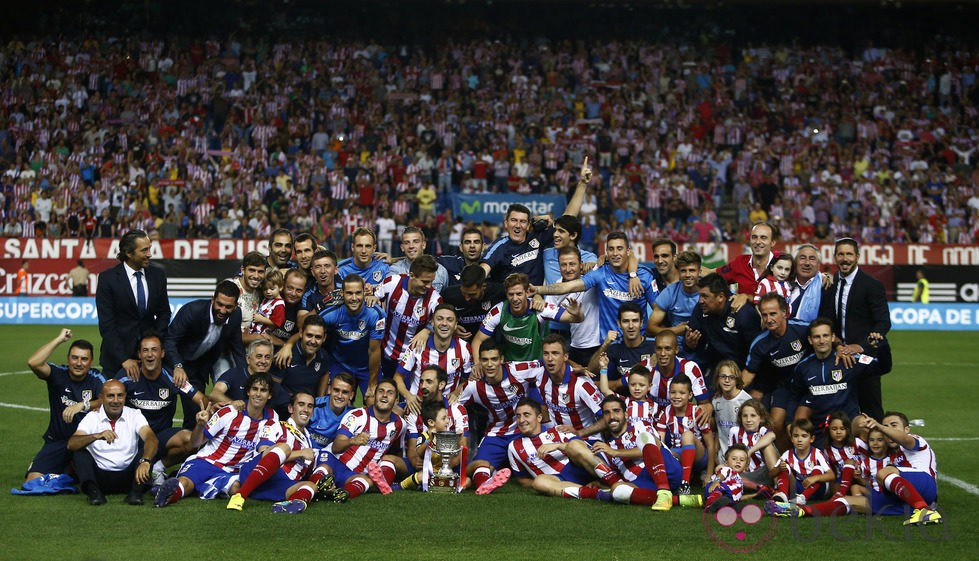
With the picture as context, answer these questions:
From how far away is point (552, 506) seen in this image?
27.1ft

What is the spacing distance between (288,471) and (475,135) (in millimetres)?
23008

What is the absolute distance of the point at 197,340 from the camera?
9422mm

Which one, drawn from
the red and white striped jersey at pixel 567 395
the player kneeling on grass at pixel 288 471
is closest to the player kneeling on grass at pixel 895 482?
the red and white striped jersey at pixel 567 395

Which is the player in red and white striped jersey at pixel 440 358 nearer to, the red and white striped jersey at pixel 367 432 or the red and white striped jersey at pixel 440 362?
the red and white striped jersey at pixel 440 362

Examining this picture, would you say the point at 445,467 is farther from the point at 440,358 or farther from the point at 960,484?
the point at 960,484

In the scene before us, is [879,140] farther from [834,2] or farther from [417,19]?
[417,19]

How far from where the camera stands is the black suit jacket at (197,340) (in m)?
9.30

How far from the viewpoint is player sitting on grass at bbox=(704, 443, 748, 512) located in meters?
8.03

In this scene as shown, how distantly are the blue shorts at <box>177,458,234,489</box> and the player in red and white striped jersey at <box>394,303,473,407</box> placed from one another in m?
1.68

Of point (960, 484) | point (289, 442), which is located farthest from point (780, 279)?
point (289, 442)

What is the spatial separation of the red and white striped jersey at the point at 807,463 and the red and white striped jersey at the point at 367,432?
122 inches

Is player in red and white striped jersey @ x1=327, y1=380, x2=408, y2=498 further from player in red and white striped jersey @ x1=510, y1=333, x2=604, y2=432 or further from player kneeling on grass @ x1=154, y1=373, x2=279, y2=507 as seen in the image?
player in red and white striped jersey @ x1=510, y1=333, x2=604, y2=432

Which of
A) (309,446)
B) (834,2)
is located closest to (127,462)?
(309,446)

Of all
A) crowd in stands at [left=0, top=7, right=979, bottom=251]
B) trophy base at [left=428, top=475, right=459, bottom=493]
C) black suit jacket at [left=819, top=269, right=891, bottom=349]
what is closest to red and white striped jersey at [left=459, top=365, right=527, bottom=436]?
trophy base at [left=428, top=475, right=459, bottom=493]
